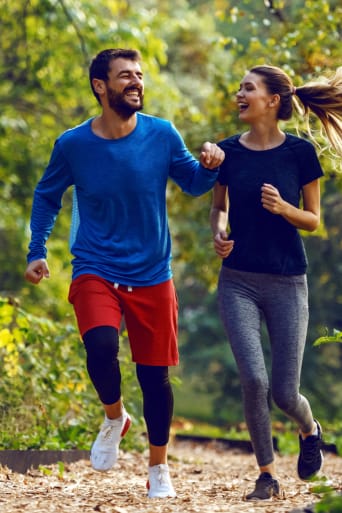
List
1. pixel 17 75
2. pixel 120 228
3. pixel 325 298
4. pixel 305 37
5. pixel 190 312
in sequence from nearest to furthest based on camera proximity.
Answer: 1. pixel 120 228
2. pixel 305 37
3. pixel 17 75
4. pixel 325 298
5. pixel 190 312

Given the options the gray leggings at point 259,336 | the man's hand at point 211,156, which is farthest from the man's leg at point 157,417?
the man's hand at point 211,156

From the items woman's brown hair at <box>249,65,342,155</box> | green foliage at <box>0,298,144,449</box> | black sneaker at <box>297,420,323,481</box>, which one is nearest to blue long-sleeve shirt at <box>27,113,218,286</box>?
woman's brown hair at <box>249,65,342,155</box>

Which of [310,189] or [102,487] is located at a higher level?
[310,189]

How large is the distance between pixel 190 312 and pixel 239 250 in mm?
21442

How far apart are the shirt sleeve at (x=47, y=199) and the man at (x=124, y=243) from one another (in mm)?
25

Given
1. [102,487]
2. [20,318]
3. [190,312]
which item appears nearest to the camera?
[102,487]

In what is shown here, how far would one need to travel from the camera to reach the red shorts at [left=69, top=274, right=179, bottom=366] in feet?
17.3

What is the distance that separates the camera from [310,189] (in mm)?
5609

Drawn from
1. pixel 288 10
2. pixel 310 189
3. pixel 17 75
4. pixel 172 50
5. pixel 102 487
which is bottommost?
pixel 102 487

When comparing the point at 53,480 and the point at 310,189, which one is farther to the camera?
the point at 53,480

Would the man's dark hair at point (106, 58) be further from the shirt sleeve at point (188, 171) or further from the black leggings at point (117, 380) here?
the black leggings at point (117, 380)

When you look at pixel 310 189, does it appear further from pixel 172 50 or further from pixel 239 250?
pixel 172 50

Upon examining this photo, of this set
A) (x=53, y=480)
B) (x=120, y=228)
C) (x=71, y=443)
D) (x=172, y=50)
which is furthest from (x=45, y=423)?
(x=172, y=50)

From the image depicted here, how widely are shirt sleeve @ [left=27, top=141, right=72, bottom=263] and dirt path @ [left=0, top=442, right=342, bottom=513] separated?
132 centimetres
